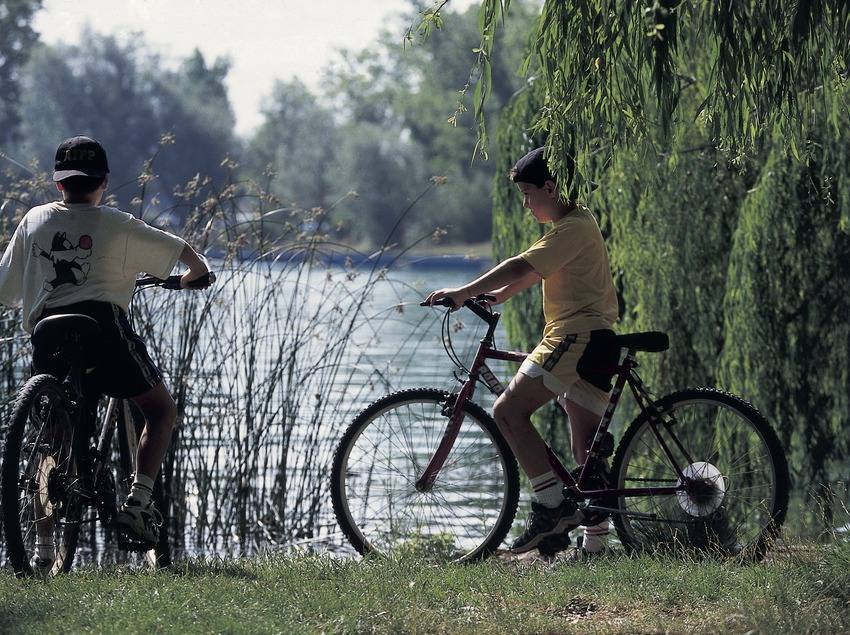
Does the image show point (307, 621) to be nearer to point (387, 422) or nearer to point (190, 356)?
point (387, 422)

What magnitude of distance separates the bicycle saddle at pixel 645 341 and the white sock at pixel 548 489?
60 cm

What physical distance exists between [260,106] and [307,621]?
275 ft

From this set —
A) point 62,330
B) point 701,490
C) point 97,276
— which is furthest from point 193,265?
point 701,490

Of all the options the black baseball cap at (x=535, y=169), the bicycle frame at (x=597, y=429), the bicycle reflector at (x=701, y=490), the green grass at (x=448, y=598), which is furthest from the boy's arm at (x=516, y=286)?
the green grass at (x=448, y=598)

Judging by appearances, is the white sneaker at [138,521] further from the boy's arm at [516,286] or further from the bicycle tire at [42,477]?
the boy's arm at [516,286]

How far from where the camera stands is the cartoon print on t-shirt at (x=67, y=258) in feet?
15.2

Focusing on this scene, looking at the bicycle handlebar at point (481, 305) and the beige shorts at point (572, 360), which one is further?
the bicycle handlebar at point (481, 305)

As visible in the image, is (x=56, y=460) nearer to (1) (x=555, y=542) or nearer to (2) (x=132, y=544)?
(2) (x=132, y=544)

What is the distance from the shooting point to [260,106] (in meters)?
85.6

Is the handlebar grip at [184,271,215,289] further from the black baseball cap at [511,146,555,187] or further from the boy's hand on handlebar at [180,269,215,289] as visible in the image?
the black baseball cap at [511,146,555,187]

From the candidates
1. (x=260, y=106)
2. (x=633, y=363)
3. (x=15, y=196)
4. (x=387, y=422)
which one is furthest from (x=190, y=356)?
(x=260, y=106)

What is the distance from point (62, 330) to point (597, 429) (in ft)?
7.11

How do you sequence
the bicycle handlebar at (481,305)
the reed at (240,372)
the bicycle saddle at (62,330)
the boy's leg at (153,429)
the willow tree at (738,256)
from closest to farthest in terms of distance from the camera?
the bicycle saddle at (62,330)
the boy's leg at (153,429)
the bicycle handlebar at (481,305)
the reed at (240,372)
the willow tree at (738,256)

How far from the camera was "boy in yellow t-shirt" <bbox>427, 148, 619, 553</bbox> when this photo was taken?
16.3 feet
